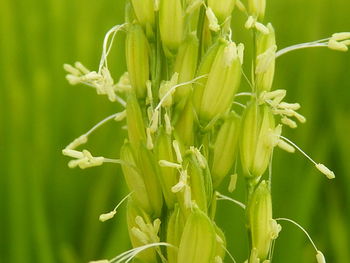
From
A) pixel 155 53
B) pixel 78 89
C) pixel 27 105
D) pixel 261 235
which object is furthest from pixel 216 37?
pixel 78 89

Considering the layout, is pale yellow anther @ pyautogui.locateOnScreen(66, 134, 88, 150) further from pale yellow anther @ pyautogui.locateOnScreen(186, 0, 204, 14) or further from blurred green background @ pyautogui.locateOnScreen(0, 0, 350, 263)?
blurred green background @ pyautogui.locateOnScreen(0, 0, 350, 263)

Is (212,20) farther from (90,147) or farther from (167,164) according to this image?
(90,147)

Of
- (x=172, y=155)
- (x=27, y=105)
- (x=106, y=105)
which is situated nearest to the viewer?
(x=172, y=155)

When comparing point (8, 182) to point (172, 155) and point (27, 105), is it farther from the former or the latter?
point (172, 155)

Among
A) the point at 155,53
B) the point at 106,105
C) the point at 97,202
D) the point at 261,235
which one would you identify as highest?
the point at 155,53

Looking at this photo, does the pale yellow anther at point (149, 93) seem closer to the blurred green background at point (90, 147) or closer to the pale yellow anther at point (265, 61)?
the pale yellow anther at point (265, 61)
